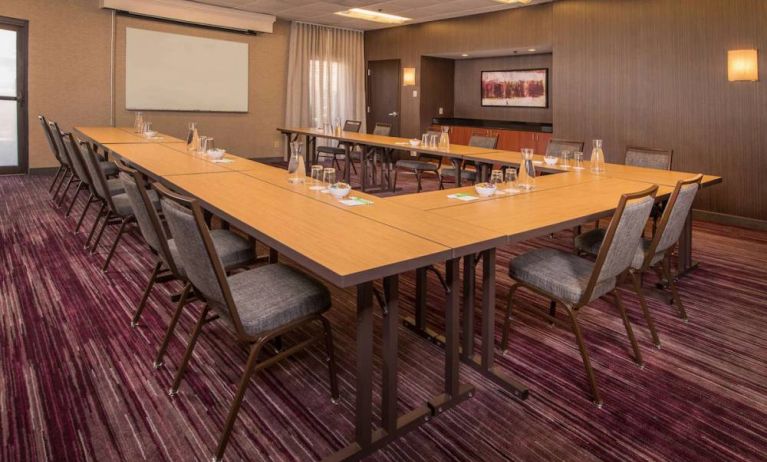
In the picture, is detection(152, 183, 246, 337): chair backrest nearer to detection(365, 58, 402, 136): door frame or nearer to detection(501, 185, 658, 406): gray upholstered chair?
detection(501, 185, 658, 406): gray upholstered chair

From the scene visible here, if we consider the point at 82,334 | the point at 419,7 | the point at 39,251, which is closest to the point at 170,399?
the point at 82,334

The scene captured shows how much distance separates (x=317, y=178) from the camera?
2.82 meters

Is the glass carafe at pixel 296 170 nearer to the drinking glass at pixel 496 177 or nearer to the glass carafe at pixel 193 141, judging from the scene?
the drinking glass at pixel 496 177

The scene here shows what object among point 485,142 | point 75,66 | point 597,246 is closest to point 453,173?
point 485,142

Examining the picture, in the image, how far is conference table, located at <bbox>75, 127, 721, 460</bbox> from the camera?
1655mm

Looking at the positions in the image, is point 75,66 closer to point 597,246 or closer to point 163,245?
point 163,245

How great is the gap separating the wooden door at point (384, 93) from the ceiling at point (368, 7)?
3.70 ft

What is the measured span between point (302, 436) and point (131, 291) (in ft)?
6.18

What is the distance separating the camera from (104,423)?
6.15 feet

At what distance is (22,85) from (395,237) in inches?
301

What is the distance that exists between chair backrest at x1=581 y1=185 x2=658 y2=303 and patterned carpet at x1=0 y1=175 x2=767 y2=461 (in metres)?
0.49

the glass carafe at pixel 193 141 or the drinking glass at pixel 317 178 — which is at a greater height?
the glass carafe at pixel 193 141

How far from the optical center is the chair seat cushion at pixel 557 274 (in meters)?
2.12

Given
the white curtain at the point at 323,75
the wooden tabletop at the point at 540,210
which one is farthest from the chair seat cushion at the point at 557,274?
the white curtain at the point at 323,75
